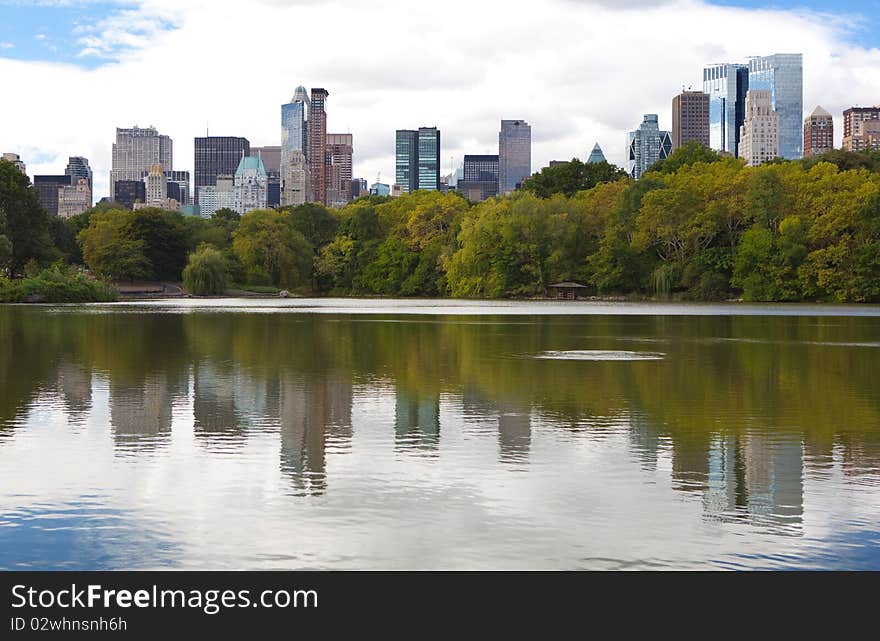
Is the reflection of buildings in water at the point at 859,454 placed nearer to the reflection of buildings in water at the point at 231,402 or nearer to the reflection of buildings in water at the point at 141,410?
the reflection of buildings in water at the point at 231,402

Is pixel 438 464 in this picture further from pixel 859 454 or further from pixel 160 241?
pixel 160 241

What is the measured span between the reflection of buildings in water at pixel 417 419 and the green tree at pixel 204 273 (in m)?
81.2

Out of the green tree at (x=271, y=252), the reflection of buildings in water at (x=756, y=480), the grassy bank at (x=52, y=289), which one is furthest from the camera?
the green tree at (x=271, y=252)

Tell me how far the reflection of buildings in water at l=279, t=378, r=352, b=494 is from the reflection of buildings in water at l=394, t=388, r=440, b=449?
623mm

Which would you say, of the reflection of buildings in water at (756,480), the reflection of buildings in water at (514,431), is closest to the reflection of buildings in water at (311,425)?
the reflection of buildings in water at (514,431)

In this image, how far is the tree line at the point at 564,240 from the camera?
84.6 meters

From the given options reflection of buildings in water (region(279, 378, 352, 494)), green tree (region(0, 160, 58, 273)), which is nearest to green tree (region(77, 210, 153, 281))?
green tree (region(0, 160, 58, 273))

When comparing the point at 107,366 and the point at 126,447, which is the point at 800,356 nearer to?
the point at 107,366

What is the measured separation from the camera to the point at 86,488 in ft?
30.4

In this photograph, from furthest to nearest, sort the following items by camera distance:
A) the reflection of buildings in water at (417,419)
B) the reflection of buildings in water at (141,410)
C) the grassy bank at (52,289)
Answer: the grassy bank at (52,289) → the reflection of buildings in water at (141,410) → the reflection of buildings in water at (417,419)

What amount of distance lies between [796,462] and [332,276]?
11213cm

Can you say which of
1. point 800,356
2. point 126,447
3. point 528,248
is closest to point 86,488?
point 126,447

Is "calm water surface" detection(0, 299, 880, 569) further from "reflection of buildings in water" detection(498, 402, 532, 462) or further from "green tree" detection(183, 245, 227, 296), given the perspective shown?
"green tree" detection(183, 245, 227, 296)

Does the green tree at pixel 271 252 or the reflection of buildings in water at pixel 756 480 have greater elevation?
the green tree at pixel 271 252
